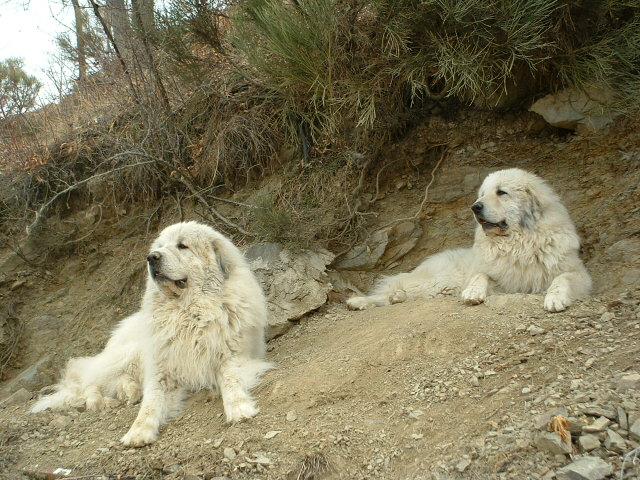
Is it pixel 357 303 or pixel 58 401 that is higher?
pixel 58 401

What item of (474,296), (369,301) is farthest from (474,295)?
(369,301)

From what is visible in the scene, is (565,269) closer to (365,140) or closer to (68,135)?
(365,140)

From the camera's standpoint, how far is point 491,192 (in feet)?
15.6

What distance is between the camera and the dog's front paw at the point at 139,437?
11.1ft

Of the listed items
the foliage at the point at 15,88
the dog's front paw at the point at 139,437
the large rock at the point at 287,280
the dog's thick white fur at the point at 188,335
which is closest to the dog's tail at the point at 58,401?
the dog's thick white fur at the point at 188,335

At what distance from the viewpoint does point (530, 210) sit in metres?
4.65

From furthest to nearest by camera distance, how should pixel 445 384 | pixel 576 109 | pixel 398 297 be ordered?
pixel 576 109
pixel 398 297
pixel 445 384

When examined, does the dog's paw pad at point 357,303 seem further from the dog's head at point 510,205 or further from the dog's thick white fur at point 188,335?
the dog's head at point 510,205

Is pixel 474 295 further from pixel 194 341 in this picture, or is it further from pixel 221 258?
pixel 194 341

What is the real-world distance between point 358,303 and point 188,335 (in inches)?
75.1

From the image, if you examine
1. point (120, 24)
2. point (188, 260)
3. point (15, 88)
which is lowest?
point (188, 260)

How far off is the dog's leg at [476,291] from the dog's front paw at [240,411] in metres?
1.84

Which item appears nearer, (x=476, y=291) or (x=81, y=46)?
(x=476, y=291)

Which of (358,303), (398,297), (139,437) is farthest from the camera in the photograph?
(358,303)
